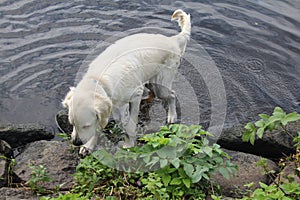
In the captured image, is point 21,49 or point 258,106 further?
point 21,49

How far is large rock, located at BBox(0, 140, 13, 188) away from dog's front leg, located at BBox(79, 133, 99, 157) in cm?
78

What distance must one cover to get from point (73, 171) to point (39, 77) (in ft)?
8.20

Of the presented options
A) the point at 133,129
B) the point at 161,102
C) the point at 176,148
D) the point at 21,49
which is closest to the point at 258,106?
the point at 161,102

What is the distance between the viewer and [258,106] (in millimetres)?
6227

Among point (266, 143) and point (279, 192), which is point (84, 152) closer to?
point (266, 143)

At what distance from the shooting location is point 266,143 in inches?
198

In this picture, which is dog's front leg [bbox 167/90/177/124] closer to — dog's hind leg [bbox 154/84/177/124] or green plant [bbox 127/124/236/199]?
dog's hind leg [bbox 154/84/177/124]

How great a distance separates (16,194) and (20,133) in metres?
1.38

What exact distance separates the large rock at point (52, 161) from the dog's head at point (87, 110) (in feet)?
1.06

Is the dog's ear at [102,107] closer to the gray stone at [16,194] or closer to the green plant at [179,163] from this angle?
the green plant at [179,163]

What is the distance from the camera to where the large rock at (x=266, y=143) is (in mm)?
4980

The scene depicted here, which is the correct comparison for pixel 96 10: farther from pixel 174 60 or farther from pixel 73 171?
pixel 73 171

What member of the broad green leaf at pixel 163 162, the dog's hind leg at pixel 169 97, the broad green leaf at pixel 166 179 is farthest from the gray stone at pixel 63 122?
the broad green leaf at pixel 163 162

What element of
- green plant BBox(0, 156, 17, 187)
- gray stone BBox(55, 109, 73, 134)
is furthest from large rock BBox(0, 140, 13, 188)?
gray stone BBox(55, 109, 73, 134)
